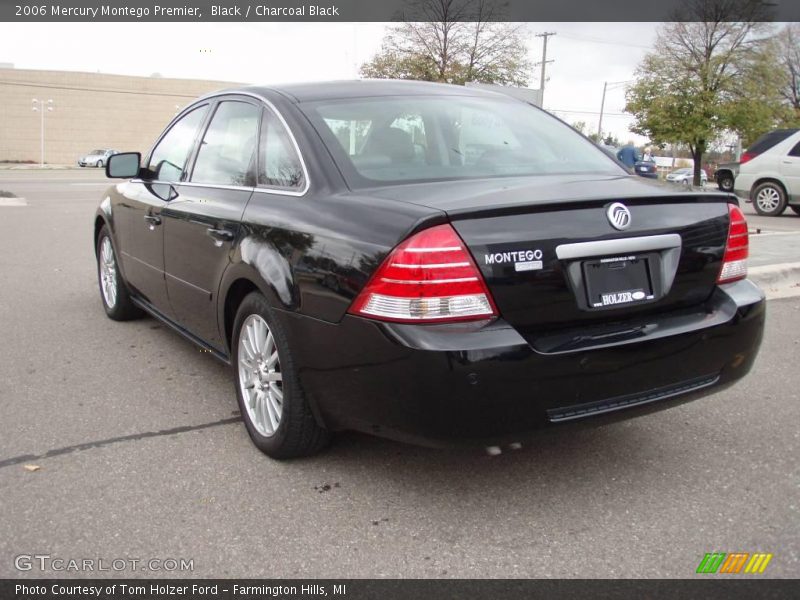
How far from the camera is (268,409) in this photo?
3.26 metres

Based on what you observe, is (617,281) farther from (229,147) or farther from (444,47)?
(444,47)

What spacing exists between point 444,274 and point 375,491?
3.37 feet

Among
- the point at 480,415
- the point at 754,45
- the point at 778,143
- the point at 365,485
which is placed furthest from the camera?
the point at 754,45

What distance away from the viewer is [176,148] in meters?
4.71

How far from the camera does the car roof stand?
3582 millimetres

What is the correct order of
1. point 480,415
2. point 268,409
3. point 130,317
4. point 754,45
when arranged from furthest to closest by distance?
point 754,45 < point 130,317 < point 268,409 < point 480,415

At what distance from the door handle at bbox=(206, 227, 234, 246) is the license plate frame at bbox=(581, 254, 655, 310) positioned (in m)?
1.65

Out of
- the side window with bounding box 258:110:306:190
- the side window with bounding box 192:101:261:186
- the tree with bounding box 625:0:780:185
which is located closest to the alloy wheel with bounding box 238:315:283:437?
the side window with bounding box 258:110:306:190

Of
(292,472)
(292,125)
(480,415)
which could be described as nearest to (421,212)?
(480,415)
